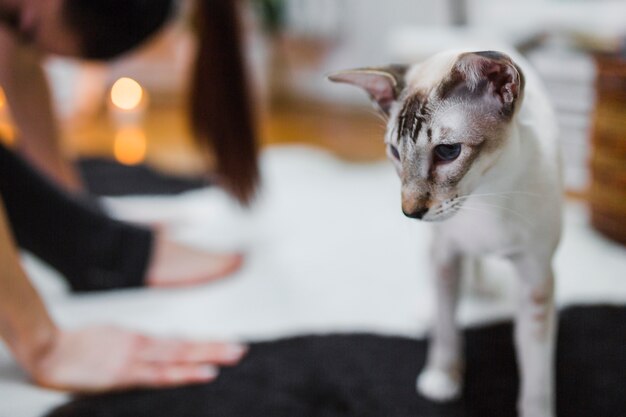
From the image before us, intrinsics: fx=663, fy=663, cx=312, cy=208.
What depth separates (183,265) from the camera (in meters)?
1.10

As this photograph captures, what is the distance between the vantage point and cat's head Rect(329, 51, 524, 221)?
1.74ft

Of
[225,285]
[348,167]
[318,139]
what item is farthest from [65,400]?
[318,139]

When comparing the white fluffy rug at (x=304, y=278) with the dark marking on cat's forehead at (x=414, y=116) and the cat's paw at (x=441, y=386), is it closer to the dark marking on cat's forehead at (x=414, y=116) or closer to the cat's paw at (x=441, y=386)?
the cat's paw at (x=441, y=386)

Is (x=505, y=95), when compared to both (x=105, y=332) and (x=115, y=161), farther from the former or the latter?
(x=115, y=161)

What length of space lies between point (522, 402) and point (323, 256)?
56 cm

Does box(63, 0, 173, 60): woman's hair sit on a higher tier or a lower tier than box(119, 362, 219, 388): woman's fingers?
higher

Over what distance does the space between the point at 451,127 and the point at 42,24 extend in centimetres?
76

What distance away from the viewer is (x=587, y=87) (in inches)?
50.7

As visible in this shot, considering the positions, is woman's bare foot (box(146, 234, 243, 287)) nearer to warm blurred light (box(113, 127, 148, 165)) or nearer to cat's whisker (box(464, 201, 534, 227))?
cat's whisker (box(464, 201, 534, 227))

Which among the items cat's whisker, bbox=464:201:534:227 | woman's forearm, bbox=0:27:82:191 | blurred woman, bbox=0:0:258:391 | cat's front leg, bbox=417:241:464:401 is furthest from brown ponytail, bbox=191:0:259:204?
cat's whisker, bbox=464:201:534:227

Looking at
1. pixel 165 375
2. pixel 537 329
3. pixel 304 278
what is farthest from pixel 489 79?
pixel 304 278

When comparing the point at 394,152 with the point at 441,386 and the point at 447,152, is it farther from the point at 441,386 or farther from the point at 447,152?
the point at 441,386

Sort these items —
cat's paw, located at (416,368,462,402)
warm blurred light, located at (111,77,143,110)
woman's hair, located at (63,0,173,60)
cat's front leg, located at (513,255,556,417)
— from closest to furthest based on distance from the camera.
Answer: cat's front leg, located at (513,255,556,417)
cat's paw, located at (416,368,462,402)
woman's hair, located at (63,0,173,60)
warm blurred light, located at (111,77,143,110)

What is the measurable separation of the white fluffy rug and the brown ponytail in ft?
0.42
